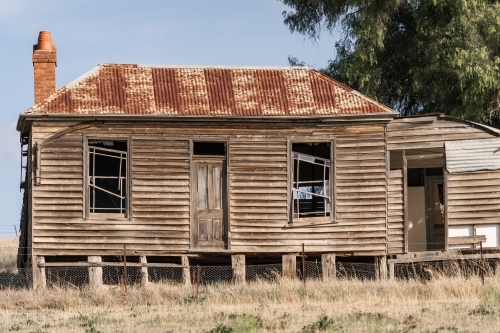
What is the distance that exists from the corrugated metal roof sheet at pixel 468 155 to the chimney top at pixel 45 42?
9970mm

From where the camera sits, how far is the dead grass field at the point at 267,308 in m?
19.4

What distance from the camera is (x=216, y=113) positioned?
27375mm

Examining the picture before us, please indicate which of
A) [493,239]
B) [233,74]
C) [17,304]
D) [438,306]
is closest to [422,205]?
[493,239]

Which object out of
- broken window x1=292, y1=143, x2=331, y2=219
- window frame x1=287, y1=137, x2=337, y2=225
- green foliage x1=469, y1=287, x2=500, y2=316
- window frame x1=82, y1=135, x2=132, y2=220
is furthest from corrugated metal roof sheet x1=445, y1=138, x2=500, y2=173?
window frame x1=82, y1=135, x2=132, y2=220

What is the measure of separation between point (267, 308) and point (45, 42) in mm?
10311

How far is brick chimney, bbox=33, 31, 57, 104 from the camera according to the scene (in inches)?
1105

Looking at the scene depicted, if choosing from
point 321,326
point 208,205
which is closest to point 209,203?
point 208,205

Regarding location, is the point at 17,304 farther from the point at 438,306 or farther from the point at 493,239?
the point at 493,239

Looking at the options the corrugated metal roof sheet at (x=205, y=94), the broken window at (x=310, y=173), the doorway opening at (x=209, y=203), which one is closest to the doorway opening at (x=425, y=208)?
→ the broken window at (x=310, y=173)

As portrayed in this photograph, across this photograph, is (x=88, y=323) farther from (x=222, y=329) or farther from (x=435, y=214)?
(x=435, y=214)

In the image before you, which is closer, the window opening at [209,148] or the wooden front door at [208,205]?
the wooden front door at [208,205]

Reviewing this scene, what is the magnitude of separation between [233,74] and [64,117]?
4.55 meters

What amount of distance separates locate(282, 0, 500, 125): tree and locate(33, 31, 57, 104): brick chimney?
1009cm

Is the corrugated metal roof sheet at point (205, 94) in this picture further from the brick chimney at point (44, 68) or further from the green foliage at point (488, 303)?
the green foliage at point (488, 303)
